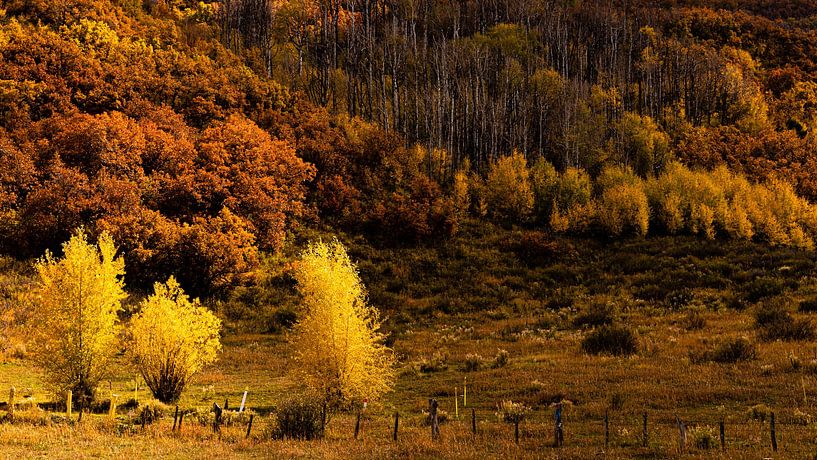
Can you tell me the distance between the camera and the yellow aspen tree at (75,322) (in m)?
27.2

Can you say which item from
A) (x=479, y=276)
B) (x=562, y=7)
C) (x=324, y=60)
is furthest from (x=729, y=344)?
(x=562, y=7)

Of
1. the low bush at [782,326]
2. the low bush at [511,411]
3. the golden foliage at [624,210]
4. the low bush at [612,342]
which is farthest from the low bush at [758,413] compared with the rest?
the golden foliage at [624,210]

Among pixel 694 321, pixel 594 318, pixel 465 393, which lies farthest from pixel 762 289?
pixel 465 393

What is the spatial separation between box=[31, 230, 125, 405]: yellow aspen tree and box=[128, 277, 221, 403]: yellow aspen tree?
1.39 meters

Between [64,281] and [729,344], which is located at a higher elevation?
[64,281]

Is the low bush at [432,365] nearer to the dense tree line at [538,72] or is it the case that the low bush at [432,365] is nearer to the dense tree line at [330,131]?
the dense tree line at [330,131]

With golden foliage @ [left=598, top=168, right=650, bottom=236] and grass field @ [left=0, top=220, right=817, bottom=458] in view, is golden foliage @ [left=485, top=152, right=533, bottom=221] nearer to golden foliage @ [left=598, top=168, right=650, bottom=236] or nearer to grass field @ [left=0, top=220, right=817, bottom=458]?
grass field @ [left=0, top=220, right=817, bottom=458]

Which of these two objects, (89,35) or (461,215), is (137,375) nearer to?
(461,215)

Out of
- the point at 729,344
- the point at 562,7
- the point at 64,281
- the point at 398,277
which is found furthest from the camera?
the point at 562,7

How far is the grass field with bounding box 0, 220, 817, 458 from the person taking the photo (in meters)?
19.7

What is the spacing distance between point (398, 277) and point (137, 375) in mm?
27422

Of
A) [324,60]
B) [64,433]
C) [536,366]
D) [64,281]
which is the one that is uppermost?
[324,60]

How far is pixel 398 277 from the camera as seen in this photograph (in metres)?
58.7

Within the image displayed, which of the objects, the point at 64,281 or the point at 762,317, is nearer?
the point at 64,281
